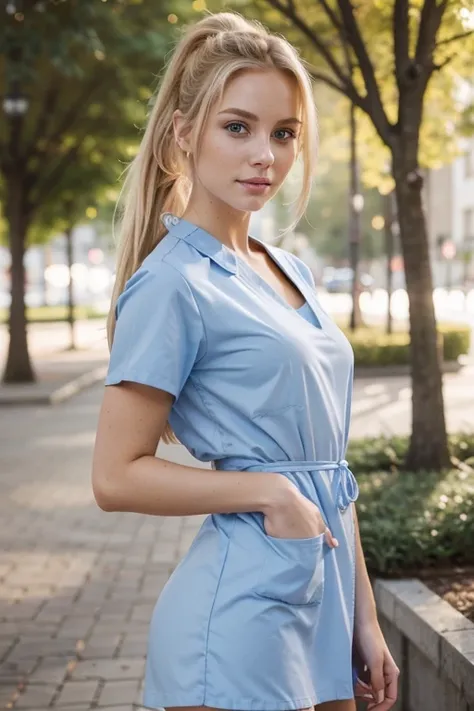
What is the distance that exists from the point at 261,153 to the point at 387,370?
59.5ft

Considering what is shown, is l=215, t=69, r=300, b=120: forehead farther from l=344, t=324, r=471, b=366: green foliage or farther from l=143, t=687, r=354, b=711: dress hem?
l=344, t=324, r=471, b=366: green foliage

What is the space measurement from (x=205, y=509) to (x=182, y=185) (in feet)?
1.98

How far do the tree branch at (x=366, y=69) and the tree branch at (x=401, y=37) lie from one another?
243 mm

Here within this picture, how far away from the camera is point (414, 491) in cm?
647

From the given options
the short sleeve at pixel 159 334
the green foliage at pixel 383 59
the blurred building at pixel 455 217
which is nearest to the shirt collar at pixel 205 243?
the short sleeve at pixel 159 334

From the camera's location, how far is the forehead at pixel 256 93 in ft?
6.25

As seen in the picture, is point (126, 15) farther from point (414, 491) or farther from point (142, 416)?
point (142, 416)

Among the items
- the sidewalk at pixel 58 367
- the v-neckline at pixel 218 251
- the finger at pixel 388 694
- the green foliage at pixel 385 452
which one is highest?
the v-neckline at pixel 218 251

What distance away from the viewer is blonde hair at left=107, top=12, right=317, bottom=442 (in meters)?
1.92

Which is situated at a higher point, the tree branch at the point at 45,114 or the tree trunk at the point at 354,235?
the tree branch at the point at 45,114

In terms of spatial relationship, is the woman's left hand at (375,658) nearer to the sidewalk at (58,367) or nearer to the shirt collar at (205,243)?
the shirt collar at (205,243)

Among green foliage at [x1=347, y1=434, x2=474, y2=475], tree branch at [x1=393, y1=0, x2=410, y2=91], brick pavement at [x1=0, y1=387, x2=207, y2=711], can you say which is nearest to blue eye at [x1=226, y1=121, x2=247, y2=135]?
brick pavement at [x1=0, y1=387, x2=207, y2=711]

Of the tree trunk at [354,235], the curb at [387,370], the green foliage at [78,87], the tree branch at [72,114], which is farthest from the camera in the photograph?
the tree trunk at [354,235]

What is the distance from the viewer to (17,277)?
777 inches
